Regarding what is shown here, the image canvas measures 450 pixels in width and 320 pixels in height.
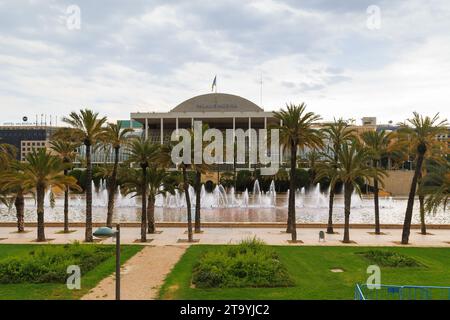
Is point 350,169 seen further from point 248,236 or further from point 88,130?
point 88,130

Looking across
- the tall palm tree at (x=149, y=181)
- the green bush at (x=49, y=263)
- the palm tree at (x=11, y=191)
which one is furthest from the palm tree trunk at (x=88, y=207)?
the palm tree at (x=11, y=191)

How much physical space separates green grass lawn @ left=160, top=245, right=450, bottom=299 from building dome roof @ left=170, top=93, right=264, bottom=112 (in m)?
77.7

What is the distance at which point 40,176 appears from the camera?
26594 millimetres

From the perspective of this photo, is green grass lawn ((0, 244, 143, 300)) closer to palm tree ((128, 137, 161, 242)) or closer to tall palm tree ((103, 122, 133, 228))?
palm tree ((128, 137, 161, 242))

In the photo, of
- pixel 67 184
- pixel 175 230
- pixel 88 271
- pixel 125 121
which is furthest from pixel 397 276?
pixel 125 121

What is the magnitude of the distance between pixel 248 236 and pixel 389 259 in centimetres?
1017

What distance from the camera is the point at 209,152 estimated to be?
28.1 m

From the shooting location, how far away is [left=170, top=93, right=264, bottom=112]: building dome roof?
100m

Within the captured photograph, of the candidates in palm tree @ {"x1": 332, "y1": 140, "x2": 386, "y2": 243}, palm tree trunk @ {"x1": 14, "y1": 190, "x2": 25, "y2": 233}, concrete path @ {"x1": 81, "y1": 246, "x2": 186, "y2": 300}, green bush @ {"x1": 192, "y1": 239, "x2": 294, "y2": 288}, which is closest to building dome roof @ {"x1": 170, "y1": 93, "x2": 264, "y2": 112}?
palm tree trunk @ {"x1": 14, "y1": 190, "x2": 25, "y2": 233}

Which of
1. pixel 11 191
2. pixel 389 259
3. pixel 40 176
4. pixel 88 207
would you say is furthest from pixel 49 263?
pixel 389 259

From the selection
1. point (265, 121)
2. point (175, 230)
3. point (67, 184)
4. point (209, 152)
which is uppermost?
point (265, 121)
